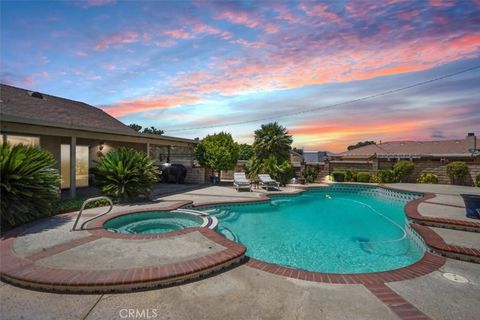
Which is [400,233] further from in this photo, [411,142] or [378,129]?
[411,142]

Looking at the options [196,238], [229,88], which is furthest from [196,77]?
[196,238]

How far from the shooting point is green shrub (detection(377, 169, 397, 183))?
20.4 meters

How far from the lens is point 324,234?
8.82m

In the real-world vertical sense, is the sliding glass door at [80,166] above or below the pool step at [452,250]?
above

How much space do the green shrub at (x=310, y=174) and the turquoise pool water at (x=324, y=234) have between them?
302 inches

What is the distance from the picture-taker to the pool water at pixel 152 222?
828cm

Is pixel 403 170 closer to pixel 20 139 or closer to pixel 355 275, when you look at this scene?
pixel 355 275

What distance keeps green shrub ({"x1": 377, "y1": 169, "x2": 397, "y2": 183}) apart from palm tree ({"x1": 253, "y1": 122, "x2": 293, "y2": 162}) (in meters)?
8.16

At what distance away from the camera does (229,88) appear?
1638cm

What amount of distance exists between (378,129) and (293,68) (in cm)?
963

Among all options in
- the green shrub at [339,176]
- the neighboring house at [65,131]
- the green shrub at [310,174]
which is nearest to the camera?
the neighboring house at [65,131]

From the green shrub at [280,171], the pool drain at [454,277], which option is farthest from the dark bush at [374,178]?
the pool drain at [454,277]

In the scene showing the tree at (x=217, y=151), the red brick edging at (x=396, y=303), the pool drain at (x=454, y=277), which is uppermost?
the tree at (x=217, y=151)

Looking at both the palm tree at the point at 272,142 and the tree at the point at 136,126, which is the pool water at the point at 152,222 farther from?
the tree at the point at 136,126
